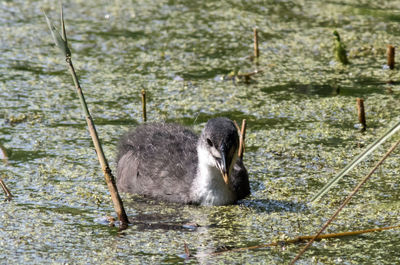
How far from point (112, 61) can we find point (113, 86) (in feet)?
2.09

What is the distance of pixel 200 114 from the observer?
21.5 ft

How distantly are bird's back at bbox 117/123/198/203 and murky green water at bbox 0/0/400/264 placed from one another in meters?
0.12

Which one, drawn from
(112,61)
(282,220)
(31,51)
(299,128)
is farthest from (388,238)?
(31,51)

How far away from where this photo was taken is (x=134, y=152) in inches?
218

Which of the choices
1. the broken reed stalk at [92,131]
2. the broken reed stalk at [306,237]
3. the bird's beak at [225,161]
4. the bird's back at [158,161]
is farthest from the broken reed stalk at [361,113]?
the broken reed stalk at [92,131]

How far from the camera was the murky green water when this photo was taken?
4.42 meters

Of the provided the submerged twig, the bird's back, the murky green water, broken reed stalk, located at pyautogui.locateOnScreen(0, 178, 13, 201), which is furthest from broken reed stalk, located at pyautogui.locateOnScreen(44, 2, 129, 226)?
the submerged twig

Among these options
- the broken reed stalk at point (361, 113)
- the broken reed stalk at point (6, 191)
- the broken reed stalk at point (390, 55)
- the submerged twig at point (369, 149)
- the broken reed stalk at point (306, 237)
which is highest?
the submerged twig at point (369, 149)

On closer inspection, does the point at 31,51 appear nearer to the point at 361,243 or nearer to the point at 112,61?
the point at 112,61

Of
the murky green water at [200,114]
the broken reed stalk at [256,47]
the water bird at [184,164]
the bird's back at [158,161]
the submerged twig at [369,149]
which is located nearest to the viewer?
the submerged twig at [369,149]

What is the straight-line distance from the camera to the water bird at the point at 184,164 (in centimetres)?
490

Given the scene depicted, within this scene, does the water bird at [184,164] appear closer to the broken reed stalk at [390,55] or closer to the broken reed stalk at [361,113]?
the broken reed stalk at [361,113]

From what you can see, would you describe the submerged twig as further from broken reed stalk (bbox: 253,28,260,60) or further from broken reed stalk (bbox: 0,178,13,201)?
broken reed stalk (bbox: 253,28,260,60)

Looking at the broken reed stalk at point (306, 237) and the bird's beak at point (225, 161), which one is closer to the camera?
the broken reed stalk at point (306, 237)
